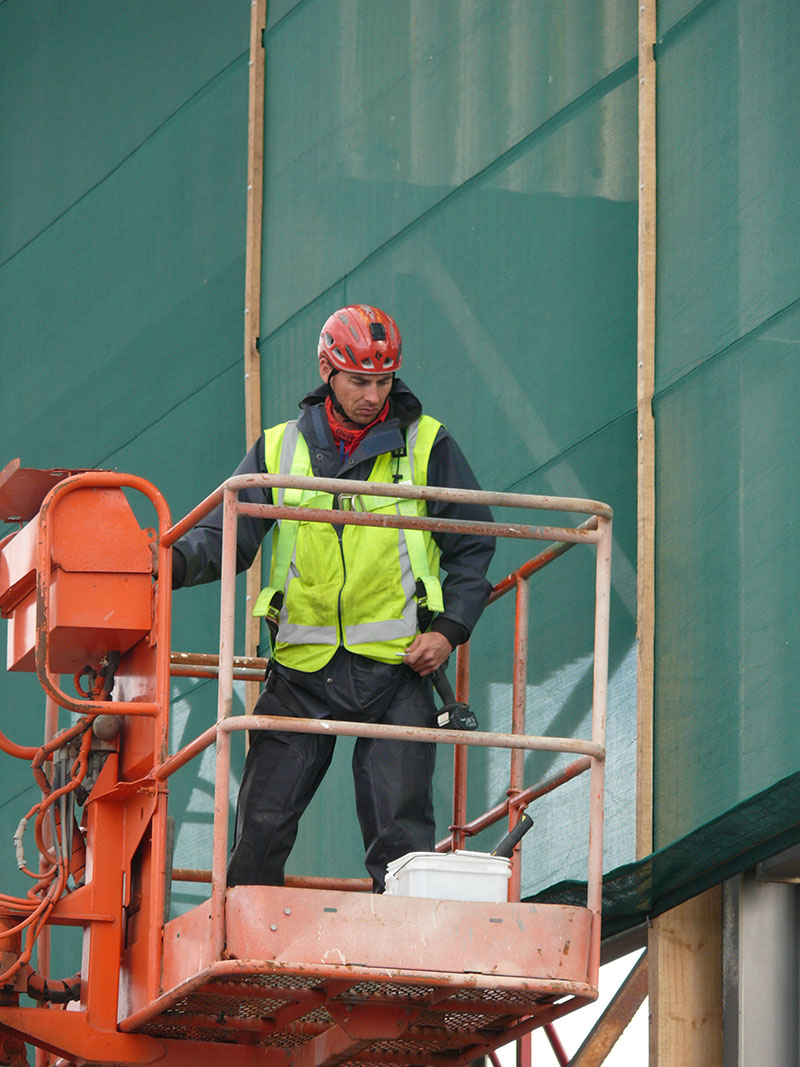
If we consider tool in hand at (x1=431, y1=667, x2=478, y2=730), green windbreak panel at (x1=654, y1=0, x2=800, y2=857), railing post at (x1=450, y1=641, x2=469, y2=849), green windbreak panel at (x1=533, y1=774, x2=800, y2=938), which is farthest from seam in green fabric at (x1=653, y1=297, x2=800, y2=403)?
tool in hand at (x1=431, y1=667, x2=478, y2=730)

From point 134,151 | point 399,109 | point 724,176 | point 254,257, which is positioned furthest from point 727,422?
point 134,151

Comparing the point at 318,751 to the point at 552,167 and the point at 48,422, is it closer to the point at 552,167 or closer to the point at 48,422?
the point at 552,167

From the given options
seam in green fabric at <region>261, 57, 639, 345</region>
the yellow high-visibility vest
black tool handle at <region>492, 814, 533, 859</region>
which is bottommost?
black tool handle at <region>492, 814, 533, 859</region>

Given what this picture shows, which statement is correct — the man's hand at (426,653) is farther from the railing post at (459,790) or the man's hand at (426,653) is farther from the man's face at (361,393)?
the man's face at (361,393)

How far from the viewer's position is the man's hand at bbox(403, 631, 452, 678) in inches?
261

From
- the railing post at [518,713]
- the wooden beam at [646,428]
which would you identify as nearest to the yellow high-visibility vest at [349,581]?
the railing post at [518,713]

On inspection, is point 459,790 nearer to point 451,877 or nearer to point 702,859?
point 702,859

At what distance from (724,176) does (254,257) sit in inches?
160

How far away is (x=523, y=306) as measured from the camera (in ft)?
29.5

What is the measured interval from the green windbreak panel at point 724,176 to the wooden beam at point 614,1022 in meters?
2.51

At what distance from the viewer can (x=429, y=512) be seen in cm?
688

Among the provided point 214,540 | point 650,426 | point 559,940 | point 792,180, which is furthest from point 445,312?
point 559,940

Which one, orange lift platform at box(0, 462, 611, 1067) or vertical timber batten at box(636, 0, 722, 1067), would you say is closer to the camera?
orange lift platform at box(0, 462, 611, 1067)

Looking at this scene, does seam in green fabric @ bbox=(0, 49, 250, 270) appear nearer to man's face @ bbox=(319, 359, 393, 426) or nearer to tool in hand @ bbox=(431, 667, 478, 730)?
man's face @ bbox=(319, 359, 393, 426)
